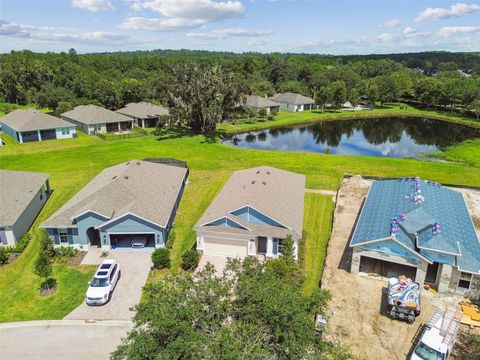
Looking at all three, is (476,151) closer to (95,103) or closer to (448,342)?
(448,342)

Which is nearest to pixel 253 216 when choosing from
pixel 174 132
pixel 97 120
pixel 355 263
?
pixel 355 263

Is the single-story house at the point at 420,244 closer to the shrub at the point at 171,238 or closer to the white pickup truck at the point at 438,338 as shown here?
the white pickup truck at the point at 438,338

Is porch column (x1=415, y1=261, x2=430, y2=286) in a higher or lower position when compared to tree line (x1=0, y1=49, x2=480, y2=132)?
lower

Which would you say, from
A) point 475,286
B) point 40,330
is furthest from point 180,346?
point 475,286

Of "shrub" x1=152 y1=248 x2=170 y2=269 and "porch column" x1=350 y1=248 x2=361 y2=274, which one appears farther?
"shrub" x1=152 y1=248 x2=170 y2=269

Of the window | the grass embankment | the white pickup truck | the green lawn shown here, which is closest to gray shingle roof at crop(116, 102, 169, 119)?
the grass embankment

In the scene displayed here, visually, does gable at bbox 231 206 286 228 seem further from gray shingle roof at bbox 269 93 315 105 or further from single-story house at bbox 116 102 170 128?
gray shingle roof at bbox 269 93 315 105

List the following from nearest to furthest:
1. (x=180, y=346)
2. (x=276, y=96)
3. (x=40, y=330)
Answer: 1. (x=180, y=346)
2. (x=40, y=330)
3. (x=276, y=96)

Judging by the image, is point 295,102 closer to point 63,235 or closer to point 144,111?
point 144,111
